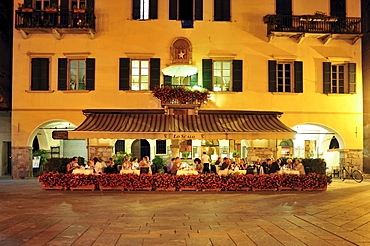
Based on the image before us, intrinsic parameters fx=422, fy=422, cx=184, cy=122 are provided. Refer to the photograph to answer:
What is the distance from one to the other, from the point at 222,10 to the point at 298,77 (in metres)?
5.23

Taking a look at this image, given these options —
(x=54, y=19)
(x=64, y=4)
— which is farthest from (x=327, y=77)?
(x=54, y=19)

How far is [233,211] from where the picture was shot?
11852mm

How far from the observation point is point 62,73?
2127 cm

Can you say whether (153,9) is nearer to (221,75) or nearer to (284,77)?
(221,75)

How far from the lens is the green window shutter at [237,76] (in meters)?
21.5

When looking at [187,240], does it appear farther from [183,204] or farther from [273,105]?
[273,105]

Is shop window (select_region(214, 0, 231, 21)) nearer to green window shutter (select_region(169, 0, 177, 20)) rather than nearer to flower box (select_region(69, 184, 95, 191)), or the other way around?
green window shutter (select_region(169, 0, 177, 20))

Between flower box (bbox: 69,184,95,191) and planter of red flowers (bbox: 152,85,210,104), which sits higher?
planter of red flowers (bbox: 152,85,210,104)

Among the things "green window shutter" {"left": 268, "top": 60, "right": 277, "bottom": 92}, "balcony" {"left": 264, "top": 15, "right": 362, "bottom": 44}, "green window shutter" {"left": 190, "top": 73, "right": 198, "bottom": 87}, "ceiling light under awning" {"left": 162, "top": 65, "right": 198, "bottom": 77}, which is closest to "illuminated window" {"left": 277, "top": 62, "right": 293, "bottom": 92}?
"green window shutter" {"left": 268, "top": 60, "right": 277, "bottom": 92}

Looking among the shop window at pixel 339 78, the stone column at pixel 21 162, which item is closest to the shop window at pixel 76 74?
the stone column at pixel 21 162

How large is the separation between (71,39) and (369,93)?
15991mm

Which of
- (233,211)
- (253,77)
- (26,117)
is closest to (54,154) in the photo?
(26,117)

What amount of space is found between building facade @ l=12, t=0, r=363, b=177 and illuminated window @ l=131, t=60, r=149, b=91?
0.17 ft

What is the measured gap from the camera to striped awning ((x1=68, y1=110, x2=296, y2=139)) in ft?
57.7
